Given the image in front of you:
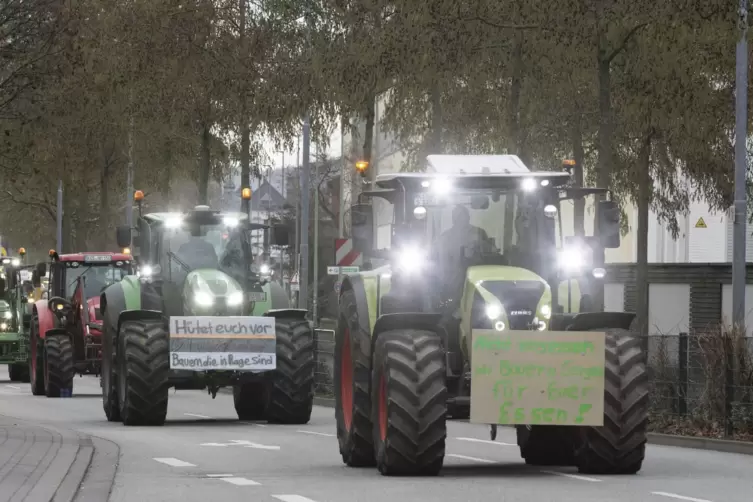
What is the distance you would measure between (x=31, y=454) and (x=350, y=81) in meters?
14.6

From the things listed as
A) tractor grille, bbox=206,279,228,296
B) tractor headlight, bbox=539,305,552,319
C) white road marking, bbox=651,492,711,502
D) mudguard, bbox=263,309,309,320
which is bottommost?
white road marking, bbox=651,492,711,502

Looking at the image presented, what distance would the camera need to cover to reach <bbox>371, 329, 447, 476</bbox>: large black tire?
15.5 m

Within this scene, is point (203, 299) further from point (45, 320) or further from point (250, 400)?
point (45, 320)

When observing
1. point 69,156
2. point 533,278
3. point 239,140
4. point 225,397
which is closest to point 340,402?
point 533,278

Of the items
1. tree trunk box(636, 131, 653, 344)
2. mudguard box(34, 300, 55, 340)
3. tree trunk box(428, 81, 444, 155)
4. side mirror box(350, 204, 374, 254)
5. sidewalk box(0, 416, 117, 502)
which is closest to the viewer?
sidewalk box(0, 416, 117, 502)

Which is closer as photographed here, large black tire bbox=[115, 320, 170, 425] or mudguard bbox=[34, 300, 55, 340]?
large black tire bbox=[115, 320, 170, 425]

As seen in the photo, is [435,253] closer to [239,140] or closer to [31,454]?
[31,454]

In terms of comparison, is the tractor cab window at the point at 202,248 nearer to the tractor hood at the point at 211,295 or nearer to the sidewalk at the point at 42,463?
the tractor hood at the point at 211,295

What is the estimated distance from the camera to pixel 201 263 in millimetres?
27375

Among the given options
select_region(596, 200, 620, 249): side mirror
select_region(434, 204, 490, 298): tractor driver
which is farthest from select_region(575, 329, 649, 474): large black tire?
select_region(434, 204, 490, 298): tractor driver

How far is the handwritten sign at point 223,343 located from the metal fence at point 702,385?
5.27m

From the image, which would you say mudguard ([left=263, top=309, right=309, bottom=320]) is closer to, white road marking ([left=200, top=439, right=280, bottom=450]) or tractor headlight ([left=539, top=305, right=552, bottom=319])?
white road marking ([left=200, top=439, right=280, bottom=450])

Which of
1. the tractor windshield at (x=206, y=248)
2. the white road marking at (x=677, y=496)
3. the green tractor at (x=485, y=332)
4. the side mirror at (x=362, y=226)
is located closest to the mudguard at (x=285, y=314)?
the tractor windshield at (x=206, y=248)

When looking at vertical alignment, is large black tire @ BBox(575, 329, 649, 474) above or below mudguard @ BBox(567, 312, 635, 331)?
below
